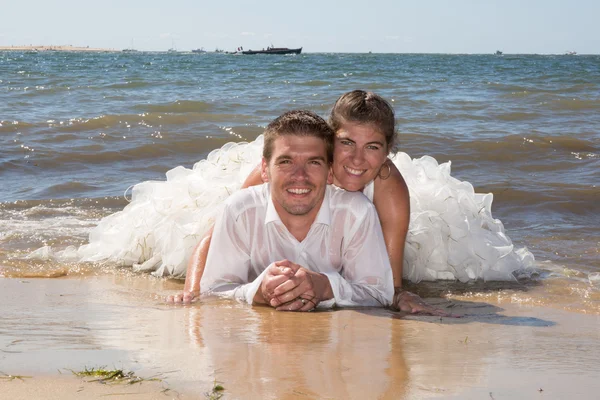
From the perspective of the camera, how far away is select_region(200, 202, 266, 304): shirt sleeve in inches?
162

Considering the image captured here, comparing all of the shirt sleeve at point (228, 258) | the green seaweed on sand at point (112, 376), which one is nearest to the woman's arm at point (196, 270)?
the shirt sleeve at point (228, 258)

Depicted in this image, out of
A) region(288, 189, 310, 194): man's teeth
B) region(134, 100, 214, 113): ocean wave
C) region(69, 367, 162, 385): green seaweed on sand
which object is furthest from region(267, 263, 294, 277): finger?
region(134, 100, 214, 113): ocean wave

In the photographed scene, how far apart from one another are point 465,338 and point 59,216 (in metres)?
4.79

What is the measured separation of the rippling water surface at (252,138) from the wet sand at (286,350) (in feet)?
4.03

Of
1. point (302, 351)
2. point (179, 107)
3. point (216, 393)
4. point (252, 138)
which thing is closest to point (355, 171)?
point (302, 351)

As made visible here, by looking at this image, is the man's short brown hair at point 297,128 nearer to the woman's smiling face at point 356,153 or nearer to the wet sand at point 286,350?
the woman's smiling face at point 356,153

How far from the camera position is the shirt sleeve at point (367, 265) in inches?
162

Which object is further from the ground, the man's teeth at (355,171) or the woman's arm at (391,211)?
the man's teeth at (355,171)

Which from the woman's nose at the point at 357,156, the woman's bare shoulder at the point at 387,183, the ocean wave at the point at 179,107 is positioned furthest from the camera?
→ the ocean wave at the point at 179,107

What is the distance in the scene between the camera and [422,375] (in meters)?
2.74

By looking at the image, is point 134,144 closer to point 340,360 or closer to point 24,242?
point 24,242

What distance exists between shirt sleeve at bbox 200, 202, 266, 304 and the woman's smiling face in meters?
0.61

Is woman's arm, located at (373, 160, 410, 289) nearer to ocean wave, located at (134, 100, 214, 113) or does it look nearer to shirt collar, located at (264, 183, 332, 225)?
shirt collar, located at (264, 183, 332, 225)

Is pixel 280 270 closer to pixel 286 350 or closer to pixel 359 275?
pixel 359 275
